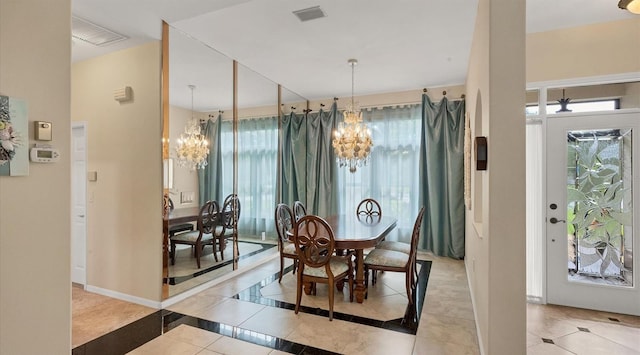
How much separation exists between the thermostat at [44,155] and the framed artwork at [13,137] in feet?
0.10

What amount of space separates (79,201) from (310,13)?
3.58 metres

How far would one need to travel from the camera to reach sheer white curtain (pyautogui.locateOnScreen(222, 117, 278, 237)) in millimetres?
4141

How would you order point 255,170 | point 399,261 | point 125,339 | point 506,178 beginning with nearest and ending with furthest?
point 506,178 < point 125,339 < point 399,261 < point 255,170

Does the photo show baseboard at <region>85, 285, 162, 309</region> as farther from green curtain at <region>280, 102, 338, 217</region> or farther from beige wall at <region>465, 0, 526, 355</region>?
beige wall at <region>465, 0, 526, 355</region>

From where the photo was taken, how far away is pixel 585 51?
307 cm

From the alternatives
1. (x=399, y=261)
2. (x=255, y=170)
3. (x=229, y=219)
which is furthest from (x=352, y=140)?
(x=229, y=219)

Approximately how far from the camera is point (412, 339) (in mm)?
2479

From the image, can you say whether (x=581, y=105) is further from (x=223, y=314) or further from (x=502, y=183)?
(x=223, y=314)

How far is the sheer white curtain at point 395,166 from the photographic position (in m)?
5.26

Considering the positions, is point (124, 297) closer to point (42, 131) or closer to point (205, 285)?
point (205, 285)

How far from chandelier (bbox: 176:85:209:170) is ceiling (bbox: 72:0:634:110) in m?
0.28

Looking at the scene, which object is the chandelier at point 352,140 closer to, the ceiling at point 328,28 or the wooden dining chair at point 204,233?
the ceiling at point 328,28

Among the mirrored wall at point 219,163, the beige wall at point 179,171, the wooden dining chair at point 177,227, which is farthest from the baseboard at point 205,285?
the beige wall at point 179,171

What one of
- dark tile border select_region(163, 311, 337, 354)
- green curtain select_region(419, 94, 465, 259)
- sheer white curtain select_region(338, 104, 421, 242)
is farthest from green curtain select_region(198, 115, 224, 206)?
green curtain select_region(419, 94, 465, 259)
